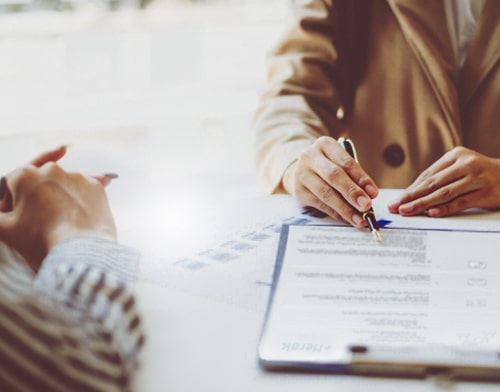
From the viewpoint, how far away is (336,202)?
83cm

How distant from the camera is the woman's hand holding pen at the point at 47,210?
2.22 ft

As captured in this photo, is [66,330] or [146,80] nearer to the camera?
[66,330]

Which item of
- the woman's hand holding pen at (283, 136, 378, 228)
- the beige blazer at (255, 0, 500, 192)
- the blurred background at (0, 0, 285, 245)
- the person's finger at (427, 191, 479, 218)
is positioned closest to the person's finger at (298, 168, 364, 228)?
the woman's hand holding pen at (283, 136, 378, 228)

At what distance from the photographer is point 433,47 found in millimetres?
1145

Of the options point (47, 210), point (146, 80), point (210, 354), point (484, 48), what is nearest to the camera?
point (210, 354)

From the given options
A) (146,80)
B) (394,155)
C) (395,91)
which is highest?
(395,91)

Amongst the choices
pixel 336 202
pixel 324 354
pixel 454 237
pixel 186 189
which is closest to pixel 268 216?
pixel 336 202

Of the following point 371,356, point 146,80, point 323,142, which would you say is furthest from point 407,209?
point 146,80

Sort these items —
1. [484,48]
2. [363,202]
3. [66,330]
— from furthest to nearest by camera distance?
[484,48], [363,202], [66,330]

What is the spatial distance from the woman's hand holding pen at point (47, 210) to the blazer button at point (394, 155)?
63 centimetres

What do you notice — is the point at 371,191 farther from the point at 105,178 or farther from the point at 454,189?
the point at 105,178

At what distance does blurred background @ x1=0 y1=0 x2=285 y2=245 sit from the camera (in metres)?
2.48

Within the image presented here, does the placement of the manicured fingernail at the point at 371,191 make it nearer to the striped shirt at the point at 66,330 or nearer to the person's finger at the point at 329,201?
the person's finger at the point at 329,201

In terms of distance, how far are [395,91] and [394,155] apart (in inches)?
4.8
